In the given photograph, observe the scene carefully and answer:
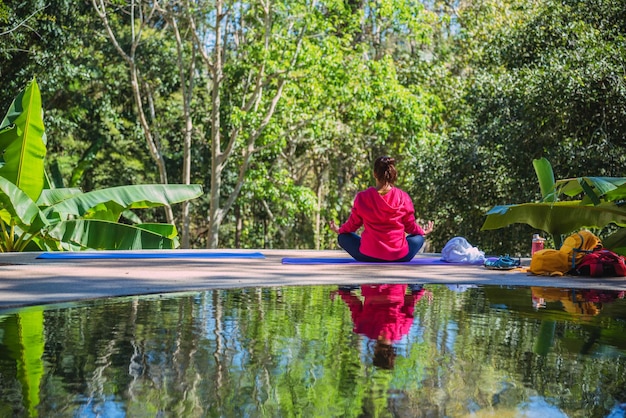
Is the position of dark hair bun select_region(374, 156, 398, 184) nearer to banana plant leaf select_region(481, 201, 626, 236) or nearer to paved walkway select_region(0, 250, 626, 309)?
paved walkway select_region(0, 250, 626, 309)

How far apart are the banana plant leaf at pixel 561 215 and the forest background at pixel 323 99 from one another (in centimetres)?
550

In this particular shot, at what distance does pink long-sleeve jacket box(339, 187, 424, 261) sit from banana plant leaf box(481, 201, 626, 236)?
1057 millimetres

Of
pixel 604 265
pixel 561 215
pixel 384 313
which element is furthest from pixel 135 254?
pixel 384 313

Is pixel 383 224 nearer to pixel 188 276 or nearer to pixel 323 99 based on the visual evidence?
pixel 188 276

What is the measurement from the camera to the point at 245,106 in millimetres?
19672

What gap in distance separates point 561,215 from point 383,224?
2041mm

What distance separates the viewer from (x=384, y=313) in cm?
421

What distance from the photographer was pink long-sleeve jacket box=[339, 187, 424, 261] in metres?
8.45

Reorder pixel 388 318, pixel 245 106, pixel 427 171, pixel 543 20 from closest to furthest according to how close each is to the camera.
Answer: pixel 388 318
pixel 543 20
pixel 427 171
pixel 245 106

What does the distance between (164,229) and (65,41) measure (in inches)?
294

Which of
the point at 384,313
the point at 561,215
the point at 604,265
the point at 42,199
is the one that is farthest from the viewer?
the point at 42,199

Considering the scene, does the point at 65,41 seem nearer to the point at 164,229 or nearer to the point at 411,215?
the point at 164,229

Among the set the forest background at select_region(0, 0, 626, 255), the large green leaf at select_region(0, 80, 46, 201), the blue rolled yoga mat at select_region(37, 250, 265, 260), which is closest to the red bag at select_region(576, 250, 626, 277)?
the blue rolled yoga mat at select_region(37, 250, 265, 260)

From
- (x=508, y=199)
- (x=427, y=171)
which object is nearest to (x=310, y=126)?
(x=427, y=171)
